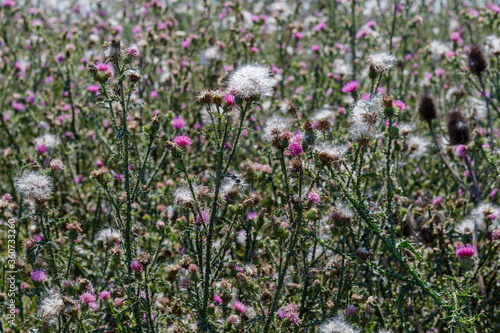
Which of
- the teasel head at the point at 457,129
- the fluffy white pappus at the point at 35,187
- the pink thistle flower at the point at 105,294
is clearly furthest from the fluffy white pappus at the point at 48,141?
the teasel head at the point at 457,129

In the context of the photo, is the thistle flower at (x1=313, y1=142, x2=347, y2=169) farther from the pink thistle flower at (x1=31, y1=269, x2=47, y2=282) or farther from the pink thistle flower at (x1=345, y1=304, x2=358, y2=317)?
the pink thistle flower at (x1=31, y1=269, x2=47, y2=282)

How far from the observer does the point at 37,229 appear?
3.06m

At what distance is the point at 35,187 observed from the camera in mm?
2115

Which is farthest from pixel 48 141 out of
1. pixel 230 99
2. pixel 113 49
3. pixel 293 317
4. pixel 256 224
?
pixel 293 317

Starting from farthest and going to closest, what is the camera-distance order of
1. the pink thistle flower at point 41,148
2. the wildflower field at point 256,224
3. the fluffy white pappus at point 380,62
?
the pink thistle flower at point 41,148 → the fluffy white pappus at point 380,62 → the wildflower field at point 256,224

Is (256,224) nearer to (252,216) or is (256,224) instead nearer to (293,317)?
(252,216)

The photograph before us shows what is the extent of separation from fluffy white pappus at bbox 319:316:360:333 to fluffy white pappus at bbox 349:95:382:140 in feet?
2.77

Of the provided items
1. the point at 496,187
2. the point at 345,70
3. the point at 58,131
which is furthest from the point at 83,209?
the point at 496,187

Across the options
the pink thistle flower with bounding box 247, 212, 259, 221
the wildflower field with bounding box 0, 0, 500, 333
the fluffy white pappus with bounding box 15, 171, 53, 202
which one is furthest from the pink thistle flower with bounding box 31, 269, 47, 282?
the pink thistle flower with bounding box 247, 212, 259, 221

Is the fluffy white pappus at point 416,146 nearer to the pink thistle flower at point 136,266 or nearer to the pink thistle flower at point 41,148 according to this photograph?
the pink thistle flower at point 136,266

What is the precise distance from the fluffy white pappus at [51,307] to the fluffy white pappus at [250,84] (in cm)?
118

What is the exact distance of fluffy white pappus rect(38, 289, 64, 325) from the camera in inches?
76.5

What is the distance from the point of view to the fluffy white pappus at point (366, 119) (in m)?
2.05

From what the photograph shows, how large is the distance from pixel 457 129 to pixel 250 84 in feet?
5.31
